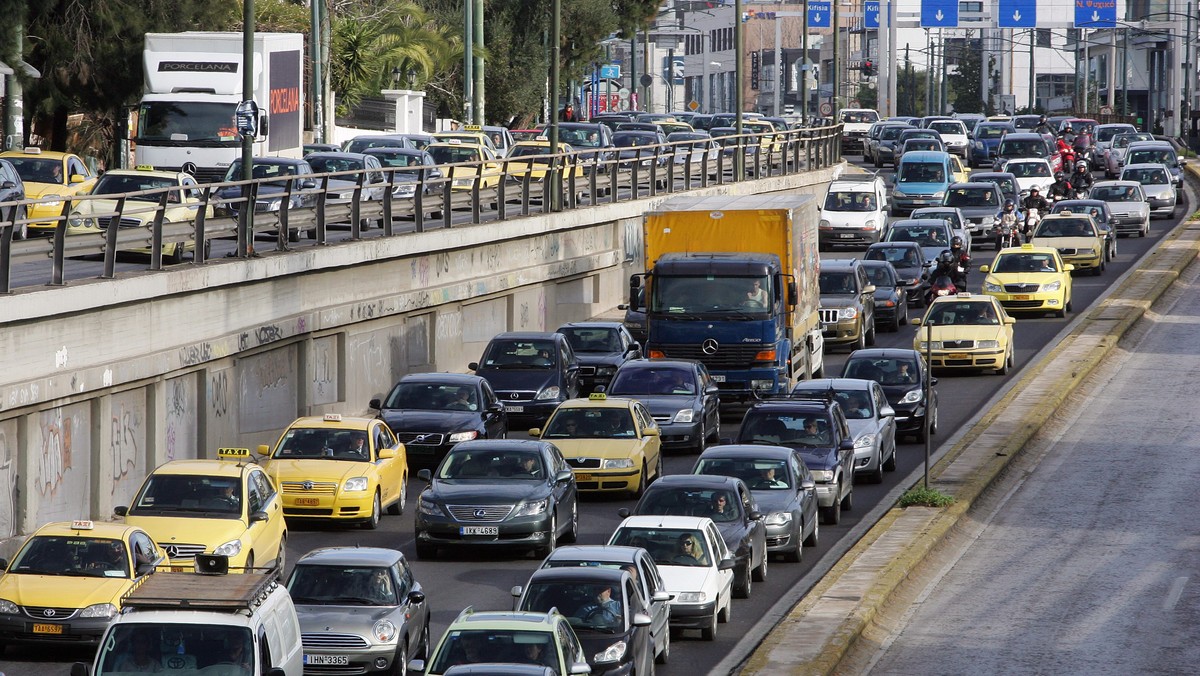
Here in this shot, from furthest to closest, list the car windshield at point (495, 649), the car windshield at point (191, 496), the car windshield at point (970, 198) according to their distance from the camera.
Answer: the car windshield at point (970, 198) → the car windshield at point (191, 496) → the car windshield at point (495, 649)

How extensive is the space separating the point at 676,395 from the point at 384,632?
14249mm

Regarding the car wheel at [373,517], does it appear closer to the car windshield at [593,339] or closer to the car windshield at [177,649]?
the car windshield at [177,649]

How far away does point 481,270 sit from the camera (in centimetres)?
3841

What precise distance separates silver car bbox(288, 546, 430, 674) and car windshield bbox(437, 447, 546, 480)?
5561mm

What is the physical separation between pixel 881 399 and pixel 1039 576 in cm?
669

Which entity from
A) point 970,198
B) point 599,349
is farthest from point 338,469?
point 970,198

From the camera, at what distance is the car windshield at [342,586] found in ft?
57.8

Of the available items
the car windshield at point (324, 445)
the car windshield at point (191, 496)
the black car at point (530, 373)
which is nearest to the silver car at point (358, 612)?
the car windshield at point (191, 496)

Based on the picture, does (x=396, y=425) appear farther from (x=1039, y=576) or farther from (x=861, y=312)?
(x=861, y=312)

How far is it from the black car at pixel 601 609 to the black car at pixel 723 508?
3988 millimetres

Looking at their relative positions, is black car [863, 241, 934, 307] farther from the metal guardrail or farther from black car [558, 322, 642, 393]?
black car [558, 322, 642, 393]

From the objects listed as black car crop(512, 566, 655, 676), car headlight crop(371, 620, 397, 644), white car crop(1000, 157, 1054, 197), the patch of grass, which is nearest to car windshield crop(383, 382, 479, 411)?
the patch of grass

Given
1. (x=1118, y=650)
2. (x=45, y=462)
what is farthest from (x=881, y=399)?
(x=45, y=462)

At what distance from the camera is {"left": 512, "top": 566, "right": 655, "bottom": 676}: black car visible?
16.7 meters
